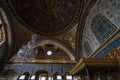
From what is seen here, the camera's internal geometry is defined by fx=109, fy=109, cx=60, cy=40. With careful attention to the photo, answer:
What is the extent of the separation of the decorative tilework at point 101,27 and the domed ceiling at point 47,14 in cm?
225

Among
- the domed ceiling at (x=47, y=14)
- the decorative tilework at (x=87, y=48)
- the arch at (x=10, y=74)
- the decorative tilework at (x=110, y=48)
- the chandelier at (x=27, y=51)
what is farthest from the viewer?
the chandelier at (x=27, y=51)

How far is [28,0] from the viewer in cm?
961

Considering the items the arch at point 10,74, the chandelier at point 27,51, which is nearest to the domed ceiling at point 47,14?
the chandelier at point 27,51

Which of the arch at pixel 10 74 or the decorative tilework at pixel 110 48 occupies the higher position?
the decorative tilework at pixel 110 48

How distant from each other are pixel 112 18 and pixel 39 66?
23.6ft

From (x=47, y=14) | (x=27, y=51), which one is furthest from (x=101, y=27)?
(x=27, y=51)

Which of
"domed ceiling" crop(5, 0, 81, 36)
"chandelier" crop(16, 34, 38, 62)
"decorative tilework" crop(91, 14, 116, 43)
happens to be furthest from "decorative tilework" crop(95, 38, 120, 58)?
"chandelier" crop(16, 34, 38, 62)

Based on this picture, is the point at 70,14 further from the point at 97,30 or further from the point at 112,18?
the point at 112,18

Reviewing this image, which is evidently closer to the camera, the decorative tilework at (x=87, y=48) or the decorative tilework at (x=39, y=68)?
the decorative tilework at (x=87, y=48)

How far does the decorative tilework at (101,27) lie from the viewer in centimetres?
638

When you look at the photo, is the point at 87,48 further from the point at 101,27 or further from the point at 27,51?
the point at 27,51

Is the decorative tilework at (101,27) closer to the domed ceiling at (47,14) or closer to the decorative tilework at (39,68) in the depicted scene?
the domed ceiling at (47,14)

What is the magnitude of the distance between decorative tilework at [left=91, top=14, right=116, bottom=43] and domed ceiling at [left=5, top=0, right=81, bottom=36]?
2.25 meters

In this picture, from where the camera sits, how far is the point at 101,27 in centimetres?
726
